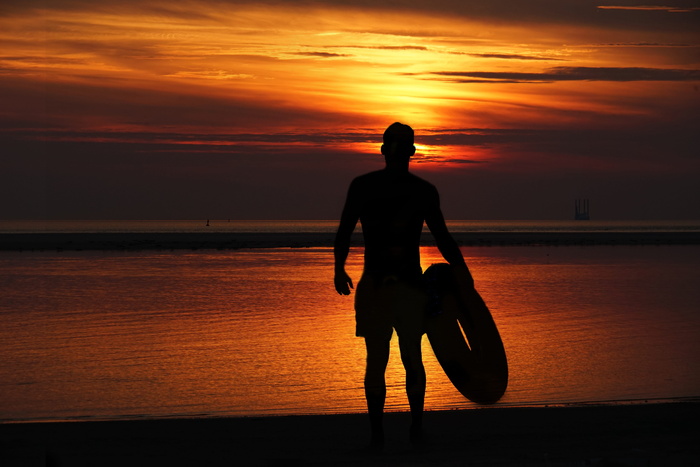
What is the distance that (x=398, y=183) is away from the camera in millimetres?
6672

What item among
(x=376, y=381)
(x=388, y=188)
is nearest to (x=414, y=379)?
(x=376, y=381)

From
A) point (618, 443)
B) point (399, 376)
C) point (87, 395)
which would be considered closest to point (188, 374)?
point (87, 395)

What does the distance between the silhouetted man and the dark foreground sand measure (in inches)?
17.0

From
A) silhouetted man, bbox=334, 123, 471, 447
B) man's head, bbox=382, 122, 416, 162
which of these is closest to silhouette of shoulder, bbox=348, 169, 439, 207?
silhouetted man, bbox=334, 123, 471, 447

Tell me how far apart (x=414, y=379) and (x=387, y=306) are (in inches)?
24.7

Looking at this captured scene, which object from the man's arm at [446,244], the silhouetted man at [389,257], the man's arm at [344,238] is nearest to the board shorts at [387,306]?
the silhouetted man at [389,257]

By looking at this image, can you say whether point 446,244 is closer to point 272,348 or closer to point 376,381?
point 376,381

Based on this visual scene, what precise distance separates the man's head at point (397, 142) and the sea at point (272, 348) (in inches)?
113

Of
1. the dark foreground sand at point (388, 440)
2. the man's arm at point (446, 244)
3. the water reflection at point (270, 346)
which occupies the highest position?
the man's arm at point (446, 244)

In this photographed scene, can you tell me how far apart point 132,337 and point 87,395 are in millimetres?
5544

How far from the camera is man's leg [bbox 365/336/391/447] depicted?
260 inches

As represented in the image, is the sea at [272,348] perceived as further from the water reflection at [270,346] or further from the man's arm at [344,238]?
the man's arm at [344,238]

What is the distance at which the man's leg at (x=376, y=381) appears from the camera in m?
6.60

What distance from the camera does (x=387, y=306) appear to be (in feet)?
21.7
